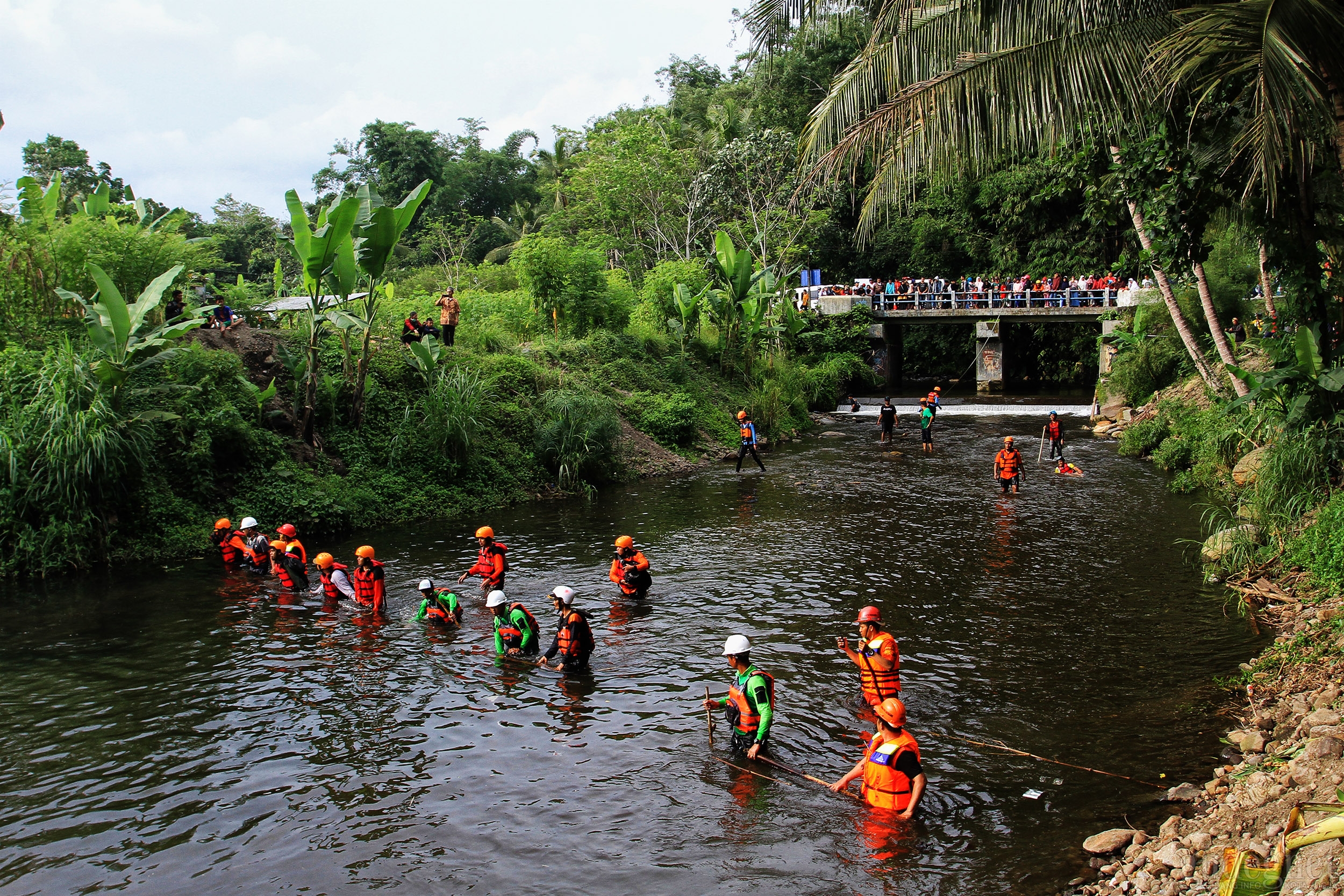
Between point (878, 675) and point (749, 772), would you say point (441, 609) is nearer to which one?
point (749, 772)

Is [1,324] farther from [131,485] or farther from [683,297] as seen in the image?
[683,297]

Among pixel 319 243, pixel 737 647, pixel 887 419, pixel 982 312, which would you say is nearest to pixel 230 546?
pixel 319 243

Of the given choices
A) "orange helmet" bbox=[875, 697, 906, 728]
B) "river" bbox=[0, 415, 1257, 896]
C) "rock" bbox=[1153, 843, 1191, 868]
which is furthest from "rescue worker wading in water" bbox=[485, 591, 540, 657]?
"rock" bbox=[1153, 843, 1191, 868]

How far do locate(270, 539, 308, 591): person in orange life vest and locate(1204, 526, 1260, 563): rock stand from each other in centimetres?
1437

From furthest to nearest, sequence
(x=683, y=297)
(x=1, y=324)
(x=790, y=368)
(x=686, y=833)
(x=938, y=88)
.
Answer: (x=790, y=368) → (x=683, y=297) → (x=1, y=324) → (x=938, y=88) → (x=686, y=833)

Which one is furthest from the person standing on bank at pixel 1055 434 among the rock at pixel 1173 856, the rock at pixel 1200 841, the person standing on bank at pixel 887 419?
the rock at pixel 1173 856

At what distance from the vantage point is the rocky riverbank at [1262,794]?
6.24 meters

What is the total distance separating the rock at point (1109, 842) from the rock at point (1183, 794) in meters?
0.86

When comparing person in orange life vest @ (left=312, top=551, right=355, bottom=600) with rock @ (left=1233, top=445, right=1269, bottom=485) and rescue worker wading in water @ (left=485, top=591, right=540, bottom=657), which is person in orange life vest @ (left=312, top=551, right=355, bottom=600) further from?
rock @ (left=1233, top=445, right=1269, bottom=485)

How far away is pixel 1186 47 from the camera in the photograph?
1014 cm

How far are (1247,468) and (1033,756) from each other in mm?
12101

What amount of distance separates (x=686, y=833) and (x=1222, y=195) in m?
12.4

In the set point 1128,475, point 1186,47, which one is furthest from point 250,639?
point 1128,475

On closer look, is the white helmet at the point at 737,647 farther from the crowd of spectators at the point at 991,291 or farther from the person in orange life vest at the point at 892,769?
the crowd of spectators at the point at 991,291
